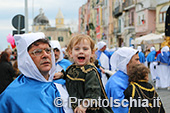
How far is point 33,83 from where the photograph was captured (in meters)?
3.15

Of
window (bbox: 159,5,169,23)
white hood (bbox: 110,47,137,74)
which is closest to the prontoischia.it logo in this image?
white hood (bbox: 110,47,137,74)

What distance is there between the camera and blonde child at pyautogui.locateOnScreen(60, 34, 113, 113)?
3.27 meters

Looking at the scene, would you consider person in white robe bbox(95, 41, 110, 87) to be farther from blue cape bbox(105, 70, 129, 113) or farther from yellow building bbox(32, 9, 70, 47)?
yellow building bbox(32, 9, 70, 47)

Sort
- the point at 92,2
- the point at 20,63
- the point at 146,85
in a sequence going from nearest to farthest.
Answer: the point at 20,63 < the point at 146,85 < the point at 92,2

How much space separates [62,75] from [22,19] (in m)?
9.31

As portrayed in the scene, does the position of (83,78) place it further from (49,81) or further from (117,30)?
(117,30)

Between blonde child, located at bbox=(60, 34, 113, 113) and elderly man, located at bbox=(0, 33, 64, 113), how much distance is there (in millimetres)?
221

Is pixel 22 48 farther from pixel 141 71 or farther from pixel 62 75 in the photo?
pixel 141 71

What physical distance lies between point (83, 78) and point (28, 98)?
690 millimetres

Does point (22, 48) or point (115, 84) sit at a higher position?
point (22, 48)

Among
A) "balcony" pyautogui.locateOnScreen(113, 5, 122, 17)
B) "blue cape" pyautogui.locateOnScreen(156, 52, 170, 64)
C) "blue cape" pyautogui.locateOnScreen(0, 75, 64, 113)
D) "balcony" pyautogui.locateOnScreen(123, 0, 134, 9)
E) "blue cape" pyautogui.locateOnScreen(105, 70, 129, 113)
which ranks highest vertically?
"balcony" pyautogui.locateOnScreen(123, 0, 134, 9)

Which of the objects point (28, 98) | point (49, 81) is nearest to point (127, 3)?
point (49, 81)

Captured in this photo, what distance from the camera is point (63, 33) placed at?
11388 centimetres

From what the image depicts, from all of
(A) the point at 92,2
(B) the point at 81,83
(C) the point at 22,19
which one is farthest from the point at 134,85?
(A) the point at 92,2
